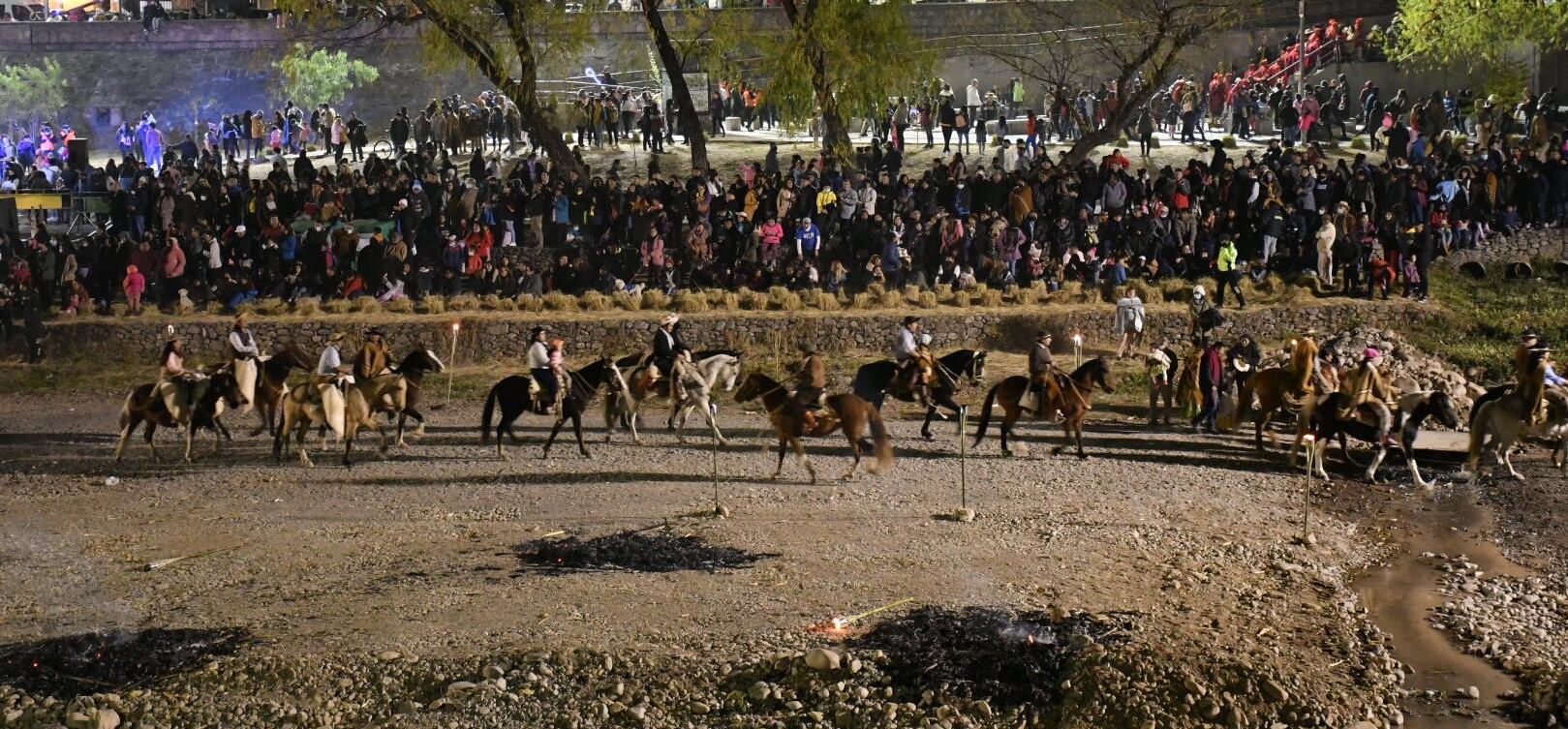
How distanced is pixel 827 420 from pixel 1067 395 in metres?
3.50

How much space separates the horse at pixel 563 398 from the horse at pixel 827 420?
7.76 ft

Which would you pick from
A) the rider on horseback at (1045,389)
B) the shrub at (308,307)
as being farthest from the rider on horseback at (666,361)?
the shrub at (308,307)

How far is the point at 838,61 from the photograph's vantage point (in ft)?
116

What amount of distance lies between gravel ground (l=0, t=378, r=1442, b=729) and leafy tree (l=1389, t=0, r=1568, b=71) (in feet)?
74.0

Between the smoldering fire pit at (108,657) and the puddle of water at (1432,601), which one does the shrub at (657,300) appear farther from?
the smoldering fire pit at (108,657)

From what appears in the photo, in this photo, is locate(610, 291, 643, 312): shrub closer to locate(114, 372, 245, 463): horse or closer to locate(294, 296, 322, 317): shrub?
locate(294, 296, 322, 317): shrub

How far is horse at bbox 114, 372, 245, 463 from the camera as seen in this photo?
22.5 metres

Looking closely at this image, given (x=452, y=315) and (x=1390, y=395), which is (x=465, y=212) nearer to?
(x=452, y=315)

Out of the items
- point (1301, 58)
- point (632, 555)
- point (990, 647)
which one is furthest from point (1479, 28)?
point (990, 647)

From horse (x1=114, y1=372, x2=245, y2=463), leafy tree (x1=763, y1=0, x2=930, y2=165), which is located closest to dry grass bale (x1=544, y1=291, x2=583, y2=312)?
leafy tree (x1=763, y1=0, x2=930, y2=165)

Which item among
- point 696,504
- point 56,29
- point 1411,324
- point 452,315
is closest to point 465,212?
point 452,315

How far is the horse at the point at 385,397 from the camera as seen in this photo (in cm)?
2225

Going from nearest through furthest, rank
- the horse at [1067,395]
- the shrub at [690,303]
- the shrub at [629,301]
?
1. the horse at [1067,395]
2. the shrub at [690,303]
3. the shrub at [629,301]

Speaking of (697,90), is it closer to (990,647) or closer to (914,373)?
(914,373)
